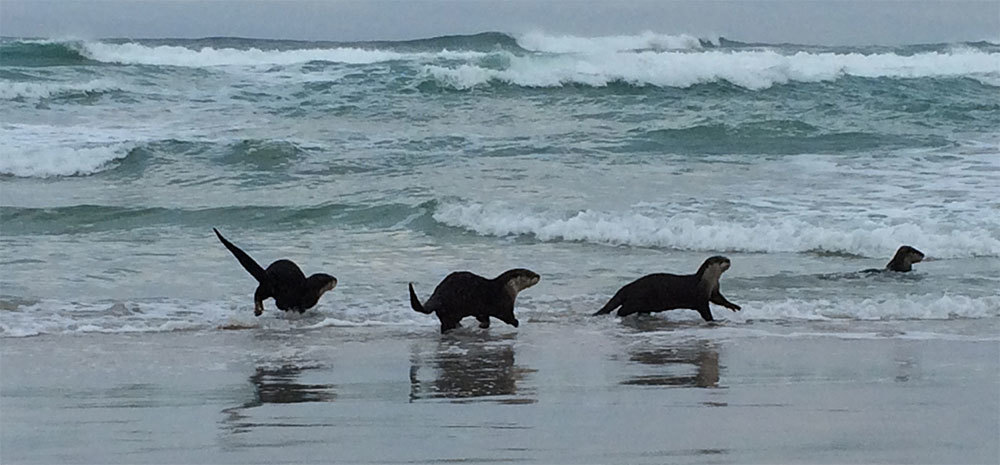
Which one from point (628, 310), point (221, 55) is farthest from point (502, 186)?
point (221, 55)

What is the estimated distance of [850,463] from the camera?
176 inches

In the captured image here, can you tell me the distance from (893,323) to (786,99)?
60.2 ft

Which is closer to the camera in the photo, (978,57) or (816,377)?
(816,377)

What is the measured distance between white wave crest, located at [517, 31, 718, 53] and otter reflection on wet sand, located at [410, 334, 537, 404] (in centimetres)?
3071

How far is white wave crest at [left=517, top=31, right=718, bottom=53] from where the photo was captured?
127 ft

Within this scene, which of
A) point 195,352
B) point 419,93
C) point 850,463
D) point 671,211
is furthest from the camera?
point 419,93

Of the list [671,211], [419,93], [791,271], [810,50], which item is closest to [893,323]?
[791,271]

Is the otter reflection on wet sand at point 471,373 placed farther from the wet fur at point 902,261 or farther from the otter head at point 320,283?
the wet fur at point 902,261

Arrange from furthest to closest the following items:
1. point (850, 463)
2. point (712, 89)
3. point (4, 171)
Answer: point (712, 89)
point (4, 171)
point (850, 463)

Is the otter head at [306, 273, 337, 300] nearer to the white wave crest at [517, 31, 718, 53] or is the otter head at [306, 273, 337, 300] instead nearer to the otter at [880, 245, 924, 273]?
the otter at [880, 245, 924, 273]

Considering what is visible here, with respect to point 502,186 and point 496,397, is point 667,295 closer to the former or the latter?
point 496,397

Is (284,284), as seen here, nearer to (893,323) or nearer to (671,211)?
(893,323)

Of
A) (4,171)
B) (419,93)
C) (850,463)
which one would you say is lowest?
(850,463)

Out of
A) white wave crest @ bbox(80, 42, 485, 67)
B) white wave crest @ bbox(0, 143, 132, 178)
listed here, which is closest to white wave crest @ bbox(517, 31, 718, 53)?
white wave crest @ bbox(80, 42, 485, 67)
